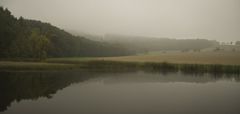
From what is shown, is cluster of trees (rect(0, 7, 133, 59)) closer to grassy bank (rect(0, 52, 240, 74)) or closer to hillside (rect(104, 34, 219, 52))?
grassy bank (rect(0, 52, 240, 74))

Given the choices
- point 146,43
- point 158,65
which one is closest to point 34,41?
point 158,65

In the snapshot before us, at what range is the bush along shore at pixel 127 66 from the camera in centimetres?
2728

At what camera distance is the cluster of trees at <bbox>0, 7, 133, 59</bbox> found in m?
35.3

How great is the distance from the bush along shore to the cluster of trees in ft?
16.6

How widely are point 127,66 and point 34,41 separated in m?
13.6

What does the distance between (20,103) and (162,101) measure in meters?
6.46

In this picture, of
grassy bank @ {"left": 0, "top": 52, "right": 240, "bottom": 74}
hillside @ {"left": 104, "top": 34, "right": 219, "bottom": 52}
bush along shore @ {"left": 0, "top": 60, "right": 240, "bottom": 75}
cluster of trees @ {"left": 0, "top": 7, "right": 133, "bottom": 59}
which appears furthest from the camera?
hillside @ {"left": 104, "top": 34, "right": 219, "bottom": 52}

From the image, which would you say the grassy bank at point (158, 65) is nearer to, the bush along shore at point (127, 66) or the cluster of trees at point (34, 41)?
the bush along shore at point (127, 66)

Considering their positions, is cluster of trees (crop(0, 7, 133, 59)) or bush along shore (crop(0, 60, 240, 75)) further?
cluster of trees (crop(0, 7, 133, 59))

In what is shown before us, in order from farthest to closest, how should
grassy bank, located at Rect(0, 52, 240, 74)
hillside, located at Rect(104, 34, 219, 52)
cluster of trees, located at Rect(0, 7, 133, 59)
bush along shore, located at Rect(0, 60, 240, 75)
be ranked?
hillside, located at Rect(104, 34, 219, 52) → cluster of trees, located at Rect(0, 7, 133, 59) → grassy bank, located at Rect(0, 52, 240, 74) → bush along shore, located at Rect(0, 60, 240, 75)

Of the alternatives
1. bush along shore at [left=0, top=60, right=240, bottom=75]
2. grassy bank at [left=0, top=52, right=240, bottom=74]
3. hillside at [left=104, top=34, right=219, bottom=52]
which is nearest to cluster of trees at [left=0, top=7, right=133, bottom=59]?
grassy bank at [left=0, top=52, right=240, bottom=74]

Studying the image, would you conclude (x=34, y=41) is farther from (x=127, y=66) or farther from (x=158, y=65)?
(x=158, y=65)

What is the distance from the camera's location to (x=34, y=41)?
3775cm

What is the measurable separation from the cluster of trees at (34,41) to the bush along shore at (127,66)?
506cm
